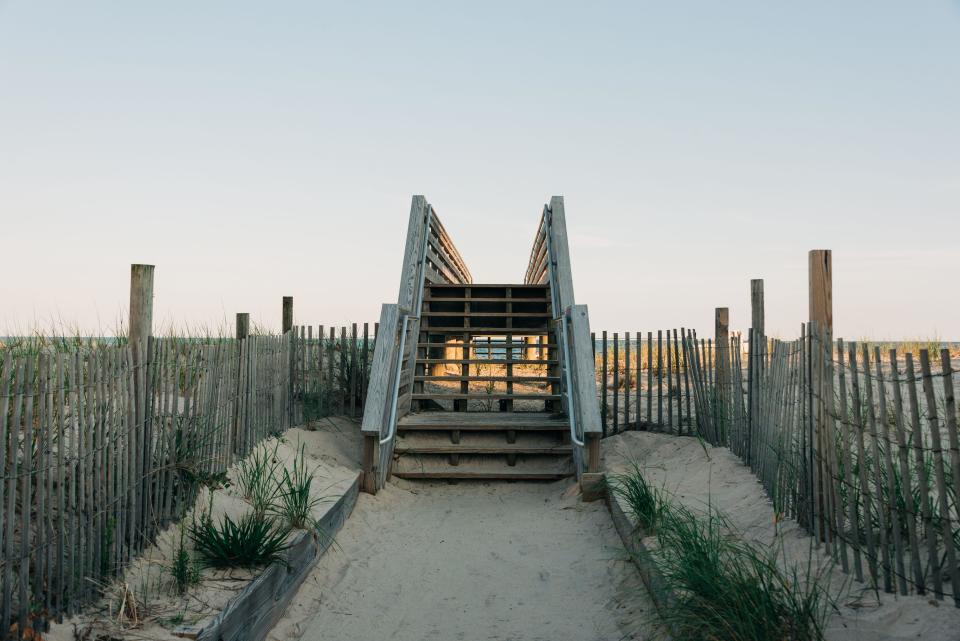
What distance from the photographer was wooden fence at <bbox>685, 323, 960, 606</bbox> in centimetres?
345

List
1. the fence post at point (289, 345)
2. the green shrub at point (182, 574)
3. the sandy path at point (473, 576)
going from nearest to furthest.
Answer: the green shrub at point (182, 574) < the sandy path at point (473, 576) < the fence post at point (289, 345)

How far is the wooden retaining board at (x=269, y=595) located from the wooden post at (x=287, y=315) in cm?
356

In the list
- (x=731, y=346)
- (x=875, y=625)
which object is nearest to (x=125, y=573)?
(x=875, y=625)

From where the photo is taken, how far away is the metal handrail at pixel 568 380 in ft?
23.5

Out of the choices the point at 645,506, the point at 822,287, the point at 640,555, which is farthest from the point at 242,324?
the point at 822,287

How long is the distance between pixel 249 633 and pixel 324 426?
16.0ft

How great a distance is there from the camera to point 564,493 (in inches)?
285

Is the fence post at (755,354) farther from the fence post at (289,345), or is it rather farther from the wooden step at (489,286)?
the fence post at (289,345)

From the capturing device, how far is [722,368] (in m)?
7.69

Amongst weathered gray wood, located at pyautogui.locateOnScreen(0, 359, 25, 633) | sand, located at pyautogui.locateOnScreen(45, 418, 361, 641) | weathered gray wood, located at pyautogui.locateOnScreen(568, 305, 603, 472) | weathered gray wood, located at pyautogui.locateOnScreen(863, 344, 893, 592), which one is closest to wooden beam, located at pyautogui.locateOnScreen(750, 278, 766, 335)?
weathered gray wood, located at pyautogui.locateOnScreen(568, 305, 603, 472)

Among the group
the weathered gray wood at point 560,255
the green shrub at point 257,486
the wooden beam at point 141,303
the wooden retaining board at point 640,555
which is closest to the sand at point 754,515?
the wooden retaining board at point 640,555

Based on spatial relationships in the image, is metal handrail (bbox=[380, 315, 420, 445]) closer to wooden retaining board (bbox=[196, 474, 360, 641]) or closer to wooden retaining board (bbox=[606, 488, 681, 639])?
wooden retaining board (bbox=[196, 474, 360, 641])

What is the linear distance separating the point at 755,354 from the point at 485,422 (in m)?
2.87

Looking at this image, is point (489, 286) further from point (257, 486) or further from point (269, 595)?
point (269, 595)
